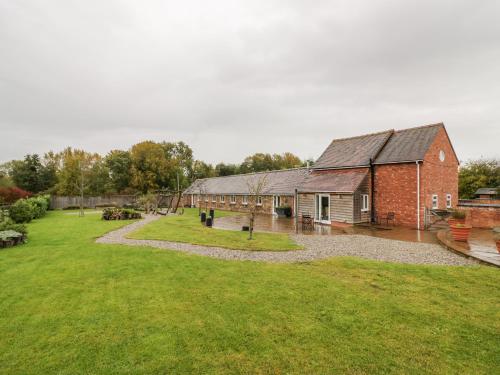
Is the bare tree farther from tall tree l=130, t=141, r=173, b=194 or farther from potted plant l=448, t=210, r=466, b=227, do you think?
tall tree l=130, t=141, r=173, b=194

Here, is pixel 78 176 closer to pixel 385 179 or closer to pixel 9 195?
pixel 9 195

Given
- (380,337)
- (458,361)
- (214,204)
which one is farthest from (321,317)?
(214,204)

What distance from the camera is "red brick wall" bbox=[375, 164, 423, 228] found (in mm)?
19109

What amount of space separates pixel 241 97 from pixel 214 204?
59.1 ft

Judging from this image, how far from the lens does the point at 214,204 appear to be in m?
41.8

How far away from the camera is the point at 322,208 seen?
23141 millimetres

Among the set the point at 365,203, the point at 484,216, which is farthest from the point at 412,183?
the point at 484,216

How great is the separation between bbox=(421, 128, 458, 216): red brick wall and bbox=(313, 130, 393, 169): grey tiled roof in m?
3.79

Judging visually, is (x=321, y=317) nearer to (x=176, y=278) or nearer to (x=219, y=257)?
(x=176, y=278)

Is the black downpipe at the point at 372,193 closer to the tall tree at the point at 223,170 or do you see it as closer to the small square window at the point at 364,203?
the small square window at the point at 364,203

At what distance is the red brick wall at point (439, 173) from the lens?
19.3m

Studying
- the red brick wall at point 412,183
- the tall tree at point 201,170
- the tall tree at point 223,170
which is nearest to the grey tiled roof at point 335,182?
the red brick wall at point 412,183

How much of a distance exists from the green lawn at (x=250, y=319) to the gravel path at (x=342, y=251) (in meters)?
1.36

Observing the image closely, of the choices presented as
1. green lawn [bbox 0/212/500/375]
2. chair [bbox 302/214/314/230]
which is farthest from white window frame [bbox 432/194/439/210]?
green lawn [bbox 0/212/500/375]
